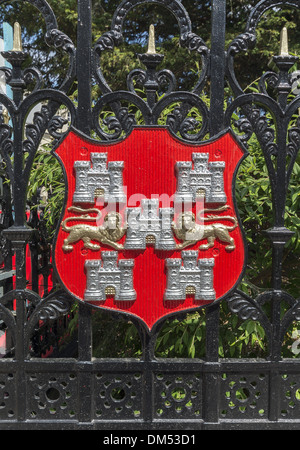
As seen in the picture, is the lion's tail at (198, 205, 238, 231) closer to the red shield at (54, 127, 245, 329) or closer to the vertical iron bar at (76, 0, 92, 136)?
the red shield at (54, 127, 245, 329)

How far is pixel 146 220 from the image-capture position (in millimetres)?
2824

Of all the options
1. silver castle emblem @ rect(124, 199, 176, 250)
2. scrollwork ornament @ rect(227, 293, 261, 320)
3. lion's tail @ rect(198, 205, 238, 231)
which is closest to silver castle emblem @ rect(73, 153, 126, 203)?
silver castle emblem @ rect(124, 199, 176, 250)

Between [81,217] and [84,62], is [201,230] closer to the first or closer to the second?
[81,217]

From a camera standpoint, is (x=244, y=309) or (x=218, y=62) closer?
(x=218, y=62)

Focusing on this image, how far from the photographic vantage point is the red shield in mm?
2822

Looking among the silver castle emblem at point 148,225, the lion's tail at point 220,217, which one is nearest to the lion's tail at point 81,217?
the silver castle emblem at point 148,225

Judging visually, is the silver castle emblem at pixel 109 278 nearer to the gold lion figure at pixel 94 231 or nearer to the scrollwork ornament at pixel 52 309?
the gold lion figure at pixel 94 231

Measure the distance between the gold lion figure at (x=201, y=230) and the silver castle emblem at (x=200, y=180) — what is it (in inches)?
4.0

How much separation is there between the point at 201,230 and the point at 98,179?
2.56 feet

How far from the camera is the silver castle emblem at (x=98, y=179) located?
2.80m

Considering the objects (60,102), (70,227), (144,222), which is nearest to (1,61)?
(60,102)

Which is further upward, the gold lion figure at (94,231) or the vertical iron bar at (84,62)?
the vertical iron bar at (84,62)

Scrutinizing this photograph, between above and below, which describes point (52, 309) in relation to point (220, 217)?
below

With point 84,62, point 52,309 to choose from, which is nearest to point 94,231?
point 52,309
